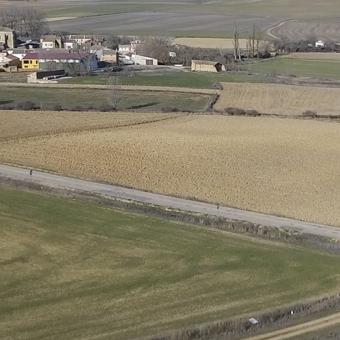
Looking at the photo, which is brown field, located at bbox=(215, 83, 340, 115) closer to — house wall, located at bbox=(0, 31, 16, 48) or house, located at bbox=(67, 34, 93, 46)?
house, located at bbox=(67, 34, 93, 46)

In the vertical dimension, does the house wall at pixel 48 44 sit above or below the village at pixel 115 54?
above

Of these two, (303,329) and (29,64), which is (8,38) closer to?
(29,64)

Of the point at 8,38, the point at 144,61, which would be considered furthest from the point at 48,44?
the point at 144,61

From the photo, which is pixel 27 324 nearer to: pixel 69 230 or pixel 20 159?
pixel 69 230

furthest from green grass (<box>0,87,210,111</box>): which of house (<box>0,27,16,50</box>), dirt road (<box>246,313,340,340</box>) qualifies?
dirt road (<box>246,313,340,340</box>)

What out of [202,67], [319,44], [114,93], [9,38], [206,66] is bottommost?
[114,93]

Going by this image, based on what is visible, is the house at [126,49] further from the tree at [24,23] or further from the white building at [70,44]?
the tree at [24,23]

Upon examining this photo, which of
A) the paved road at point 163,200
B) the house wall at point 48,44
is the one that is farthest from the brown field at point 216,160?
the house wall at point 48,44
